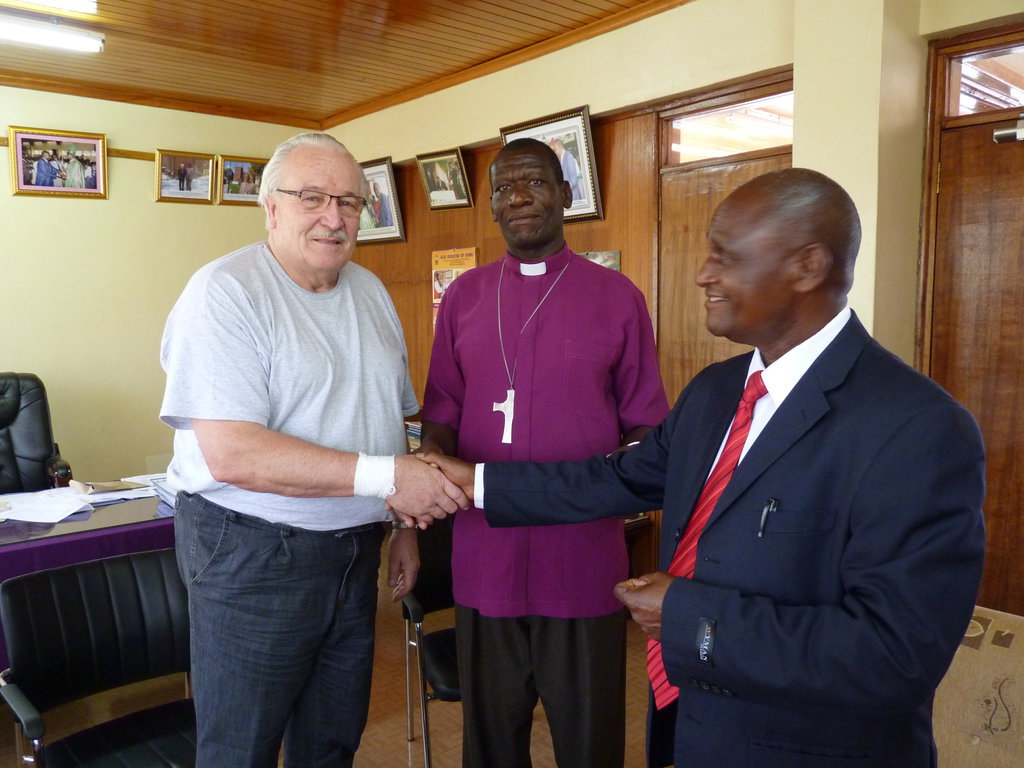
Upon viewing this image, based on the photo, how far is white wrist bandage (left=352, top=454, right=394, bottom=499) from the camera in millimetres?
1697

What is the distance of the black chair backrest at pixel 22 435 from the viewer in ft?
14.0

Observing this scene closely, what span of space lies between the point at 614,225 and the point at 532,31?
114 centimetres

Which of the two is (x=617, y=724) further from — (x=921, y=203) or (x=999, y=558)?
(x=921, y=203)

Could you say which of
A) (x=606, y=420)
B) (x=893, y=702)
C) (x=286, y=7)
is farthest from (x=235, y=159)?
(x=893, y=702)

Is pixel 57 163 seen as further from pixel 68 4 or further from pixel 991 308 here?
pixel 991 308

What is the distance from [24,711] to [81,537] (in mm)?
1109

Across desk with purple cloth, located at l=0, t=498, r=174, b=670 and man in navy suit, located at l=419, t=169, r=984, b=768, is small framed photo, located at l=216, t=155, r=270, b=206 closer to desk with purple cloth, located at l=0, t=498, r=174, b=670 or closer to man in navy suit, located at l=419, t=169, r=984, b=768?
desk with purple cloth, located at l=0, t=498, r=174, b=670

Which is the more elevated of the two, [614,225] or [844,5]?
[844,5]

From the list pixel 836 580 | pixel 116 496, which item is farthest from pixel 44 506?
pixel 836 580

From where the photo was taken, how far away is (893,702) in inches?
42.5

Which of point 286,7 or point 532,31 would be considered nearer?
point 286,7

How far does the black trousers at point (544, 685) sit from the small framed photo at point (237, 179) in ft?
16.4

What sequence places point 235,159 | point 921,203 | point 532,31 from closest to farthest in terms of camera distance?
1. point 921,203
2. point 532,31
3. point 235,159

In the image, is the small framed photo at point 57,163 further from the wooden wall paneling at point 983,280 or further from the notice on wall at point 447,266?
the wooden wall paneling at point 983,280
